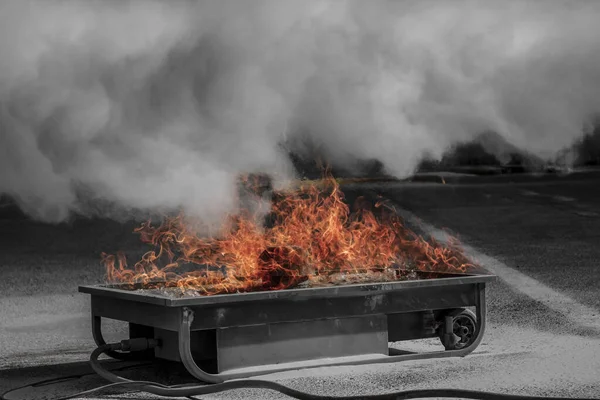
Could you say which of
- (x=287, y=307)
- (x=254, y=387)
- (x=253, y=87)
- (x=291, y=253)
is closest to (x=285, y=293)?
(x=287, y=307)

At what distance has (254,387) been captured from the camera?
699cm

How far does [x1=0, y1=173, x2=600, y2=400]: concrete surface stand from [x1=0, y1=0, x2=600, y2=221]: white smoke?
1345 millimetres

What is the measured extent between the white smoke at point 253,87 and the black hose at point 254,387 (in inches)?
51.4

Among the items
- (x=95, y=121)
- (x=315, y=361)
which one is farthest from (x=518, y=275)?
(x=95, y=121)

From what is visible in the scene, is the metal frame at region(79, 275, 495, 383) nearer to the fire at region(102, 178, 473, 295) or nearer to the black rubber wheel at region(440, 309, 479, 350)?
the black rubber wheel at region(440, 309, 479, 350)

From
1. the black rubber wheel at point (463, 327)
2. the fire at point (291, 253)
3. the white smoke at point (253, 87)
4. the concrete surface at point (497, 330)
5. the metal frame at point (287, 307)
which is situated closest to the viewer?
the metal frame at point (287, 307)

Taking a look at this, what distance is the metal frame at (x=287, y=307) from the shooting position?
6973mm

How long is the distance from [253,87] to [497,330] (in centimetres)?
298

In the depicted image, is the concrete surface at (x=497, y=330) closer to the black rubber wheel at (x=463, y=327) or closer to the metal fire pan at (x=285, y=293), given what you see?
the black rubber wheel at (x=463, y=327)

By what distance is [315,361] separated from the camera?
7504 millimetres

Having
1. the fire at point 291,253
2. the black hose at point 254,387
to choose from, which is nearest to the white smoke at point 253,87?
the fire at point 291,253

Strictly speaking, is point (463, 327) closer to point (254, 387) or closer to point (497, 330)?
point (497, 330)

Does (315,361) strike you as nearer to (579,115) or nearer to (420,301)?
(420,301)

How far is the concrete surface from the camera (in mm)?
7098
